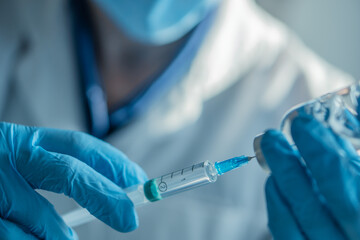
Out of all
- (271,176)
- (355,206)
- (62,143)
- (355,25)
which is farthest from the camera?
(355,25)

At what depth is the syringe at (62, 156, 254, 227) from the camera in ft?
2.62

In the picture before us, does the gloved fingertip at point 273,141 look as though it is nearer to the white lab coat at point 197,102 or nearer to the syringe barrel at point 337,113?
the syringe barrel at point 337,113

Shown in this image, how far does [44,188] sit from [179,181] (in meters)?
0.26

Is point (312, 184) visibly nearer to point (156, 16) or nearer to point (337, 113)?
point (337, 113)

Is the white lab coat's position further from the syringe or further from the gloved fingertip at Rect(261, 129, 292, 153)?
the gloved fingertip at Rect(261, 129, 292, 153)

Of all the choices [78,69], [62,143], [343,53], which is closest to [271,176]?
[62,143]

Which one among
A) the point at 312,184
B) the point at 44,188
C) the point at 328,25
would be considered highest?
the point at 328,25

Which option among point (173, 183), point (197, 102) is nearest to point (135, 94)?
point (197, 102)

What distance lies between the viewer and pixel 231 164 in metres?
0.79

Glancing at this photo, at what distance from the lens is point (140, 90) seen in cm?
129

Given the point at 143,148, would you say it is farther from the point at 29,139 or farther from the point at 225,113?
the point at 29,139

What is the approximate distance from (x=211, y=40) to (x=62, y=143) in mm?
595

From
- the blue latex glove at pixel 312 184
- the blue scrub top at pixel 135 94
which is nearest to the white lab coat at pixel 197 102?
the blue scrub top at pixel 135 94

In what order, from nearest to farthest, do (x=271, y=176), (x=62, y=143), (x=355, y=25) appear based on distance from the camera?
(x=271, y=176), (x=62, y=143), (x=355, y=25)
